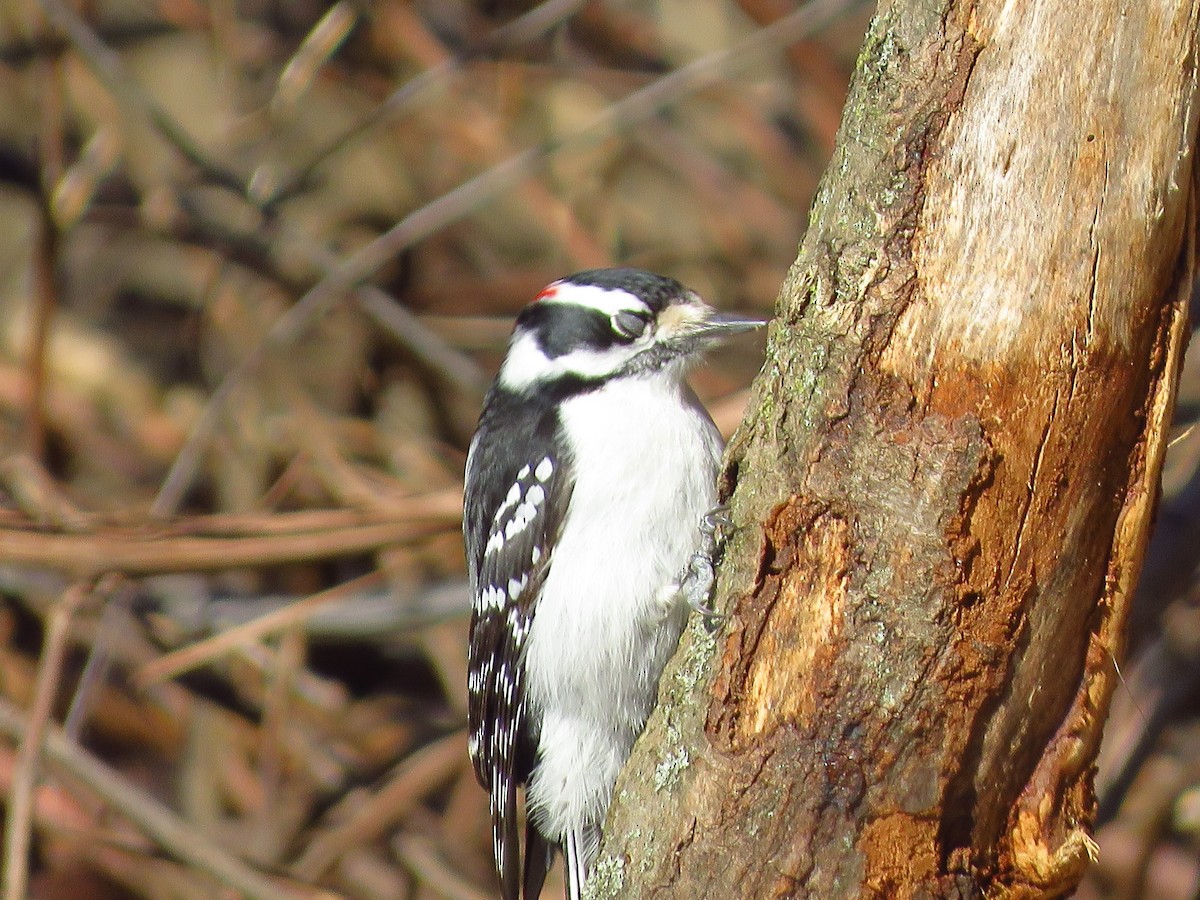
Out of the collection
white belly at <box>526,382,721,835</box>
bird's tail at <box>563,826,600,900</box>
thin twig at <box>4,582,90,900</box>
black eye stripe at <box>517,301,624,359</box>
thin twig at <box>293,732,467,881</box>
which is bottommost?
thin twig at <box>293,732,467,881</box>

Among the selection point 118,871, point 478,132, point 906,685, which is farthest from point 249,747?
point 906,685

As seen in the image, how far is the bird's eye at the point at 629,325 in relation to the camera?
10.6 ft

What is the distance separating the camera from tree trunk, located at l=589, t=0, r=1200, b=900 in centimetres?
208

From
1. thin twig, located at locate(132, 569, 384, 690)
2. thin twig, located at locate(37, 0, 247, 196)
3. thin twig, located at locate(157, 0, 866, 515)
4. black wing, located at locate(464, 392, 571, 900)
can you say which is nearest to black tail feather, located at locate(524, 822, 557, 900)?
black wing, located at locate(464, 392, 571, 900)

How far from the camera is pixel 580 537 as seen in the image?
121 inches

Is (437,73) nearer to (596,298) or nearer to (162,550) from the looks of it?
(162,550)

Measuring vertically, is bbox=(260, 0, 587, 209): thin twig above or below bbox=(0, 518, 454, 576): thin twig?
above

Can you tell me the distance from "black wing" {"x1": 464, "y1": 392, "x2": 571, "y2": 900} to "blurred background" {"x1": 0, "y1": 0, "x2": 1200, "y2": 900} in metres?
1.07

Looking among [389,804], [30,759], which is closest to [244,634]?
[30,759]

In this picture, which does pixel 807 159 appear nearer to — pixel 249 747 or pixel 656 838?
pixel 249 747

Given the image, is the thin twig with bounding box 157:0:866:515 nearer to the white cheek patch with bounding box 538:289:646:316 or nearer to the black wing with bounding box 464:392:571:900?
the white cheek patch with bounding box 538:289:646:316

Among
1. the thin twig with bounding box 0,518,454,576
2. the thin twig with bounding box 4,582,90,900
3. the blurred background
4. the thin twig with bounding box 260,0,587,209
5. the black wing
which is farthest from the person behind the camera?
the thin twig with bounding box 260,0,587,209

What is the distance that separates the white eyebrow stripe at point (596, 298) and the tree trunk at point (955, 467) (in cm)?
91

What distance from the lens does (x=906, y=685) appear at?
86.6 inches
